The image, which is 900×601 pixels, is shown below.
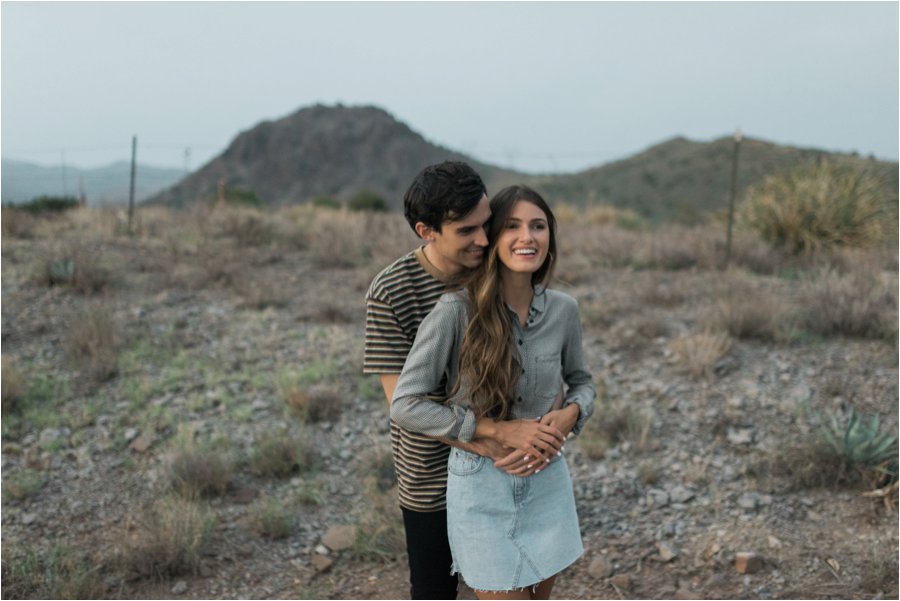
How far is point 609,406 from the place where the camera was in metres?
5.95

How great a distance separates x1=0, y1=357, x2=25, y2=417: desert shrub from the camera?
6.05m

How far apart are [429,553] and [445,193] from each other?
1.12 m

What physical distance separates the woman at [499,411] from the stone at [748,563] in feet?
7.96

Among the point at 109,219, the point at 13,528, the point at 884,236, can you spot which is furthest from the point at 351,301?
the point at 884,236

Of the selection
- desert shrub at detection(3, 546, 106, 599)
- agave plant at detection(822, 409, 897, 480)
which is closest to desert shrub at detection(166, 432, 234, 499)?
desert shrub at detection(3, 546, 106, 599)

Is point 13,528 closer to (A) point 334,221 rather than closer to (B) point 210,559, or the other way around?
(B) point 210,559

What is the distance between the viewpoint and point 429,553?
7.95 feet

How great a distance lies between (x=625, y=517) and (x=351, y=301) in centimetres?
439

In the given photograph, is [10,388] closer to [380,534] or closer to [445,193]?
[380,534]

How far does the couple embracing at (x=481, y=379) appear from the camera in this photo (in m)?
2.16

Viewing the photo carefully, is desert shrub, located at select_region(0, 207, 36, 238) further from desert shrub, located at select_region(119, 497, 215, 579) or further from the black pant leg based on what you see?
the black pant leg

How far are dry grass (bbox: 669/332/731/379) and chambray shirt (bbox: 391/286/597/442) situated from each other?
4128 mm

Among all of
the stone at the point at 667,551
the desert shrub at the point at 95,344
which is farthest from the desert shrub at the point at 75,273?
the stone at the point at 667,551

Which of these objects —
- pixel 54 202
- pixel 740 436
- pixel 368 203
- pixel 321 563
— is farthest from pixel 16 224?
pixel 368 203
